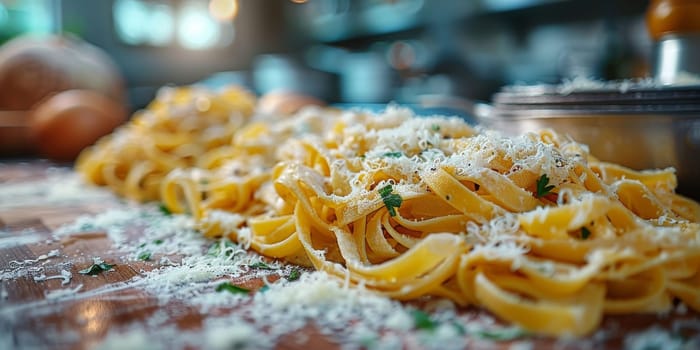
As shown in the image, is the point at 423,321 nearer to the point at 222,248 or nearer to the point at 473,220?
the point at 473,220

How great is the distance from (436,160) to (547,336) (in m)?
0.54

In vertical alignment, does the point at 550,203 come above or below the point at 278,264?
above

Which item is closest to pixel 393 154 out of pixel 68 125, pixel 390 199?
pixel 390 199

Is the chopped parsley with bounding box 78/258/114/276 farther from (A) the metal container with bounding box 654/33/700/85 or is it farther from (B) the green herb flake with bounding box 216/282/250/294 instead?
(A) the metal container with bounding box 654/33/700/85

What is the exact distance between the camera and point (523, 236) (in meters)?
1.15

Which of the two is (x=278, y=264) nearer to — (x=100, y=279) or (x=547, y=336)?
(x=100, y=279)

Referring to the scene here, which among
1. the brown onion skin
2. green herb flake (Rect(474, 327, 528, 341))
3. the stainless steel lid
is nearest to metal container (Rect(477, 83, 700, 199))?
the stainless steel lid

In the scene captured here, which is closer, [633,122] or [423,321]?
[423,321]

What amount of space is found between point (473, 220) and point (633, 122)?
2.34 feet

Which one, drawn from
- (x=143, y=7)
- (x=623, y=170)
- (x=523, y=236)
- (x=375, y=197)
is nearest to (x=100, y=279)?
(x=375, y=197)

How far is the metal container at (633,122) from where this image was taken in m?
1.58

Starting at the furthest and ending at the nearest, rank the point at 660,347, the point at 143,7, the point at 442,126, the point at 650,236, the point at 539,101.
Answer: the point at 143,7 → the point at 539,101 → the point at 442,126 → the point at 650,236 → the point at 660,347

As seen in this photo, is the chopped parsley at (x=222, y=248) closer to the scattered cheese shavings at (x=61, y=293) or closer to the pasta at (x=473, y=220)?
the pasta at (x=473, y=220)

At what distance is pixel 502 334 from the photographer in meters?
0.98
